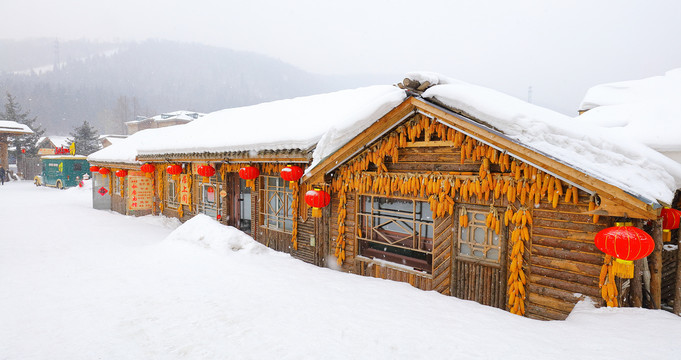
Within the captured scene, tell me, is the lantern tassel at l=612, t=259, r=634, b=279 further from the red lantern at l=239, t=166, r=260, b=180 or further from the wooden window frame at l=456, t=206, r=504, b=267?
the red lantern at l=239, t=166, r=260, b=180

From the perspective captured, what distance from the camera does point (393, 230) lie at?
28.8 feet

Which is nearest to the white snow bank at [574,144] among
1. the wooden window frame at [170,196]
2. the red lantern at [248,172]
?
the red lantern at [248,172]

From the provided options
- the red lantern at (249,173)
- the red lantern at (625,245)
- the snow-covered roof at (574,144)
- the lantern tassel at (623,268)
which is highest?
the snow-covered roof at (574,144)

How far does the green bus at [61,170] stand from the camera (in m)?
30.8

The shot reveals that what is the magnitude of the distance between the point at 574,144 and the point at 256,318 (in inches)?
226

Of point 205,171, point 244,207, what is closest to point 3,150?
point 205,171

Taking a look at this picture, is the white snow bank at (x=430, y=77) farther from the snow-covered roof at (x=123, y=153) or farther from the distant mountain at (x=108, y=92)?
the distant mountain at (x=108, y=92)

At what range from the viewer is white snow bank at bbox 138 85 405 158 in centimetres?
743

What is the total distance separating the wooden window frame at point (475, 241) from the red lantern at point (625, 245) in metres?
1.63

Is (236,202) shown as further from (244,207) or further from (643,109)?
(643,109)

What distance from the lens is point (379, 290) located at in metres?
6.86

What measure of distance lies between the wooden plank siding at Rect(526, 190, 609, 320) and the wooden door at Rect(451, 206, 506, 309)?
0.49m

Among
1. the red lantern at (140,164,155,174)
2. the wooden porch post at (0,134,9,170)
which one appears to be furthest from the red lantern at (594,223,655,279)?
the wooden porch post at (0,134,9,170)

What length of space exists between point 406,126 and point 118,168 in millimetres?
18421
